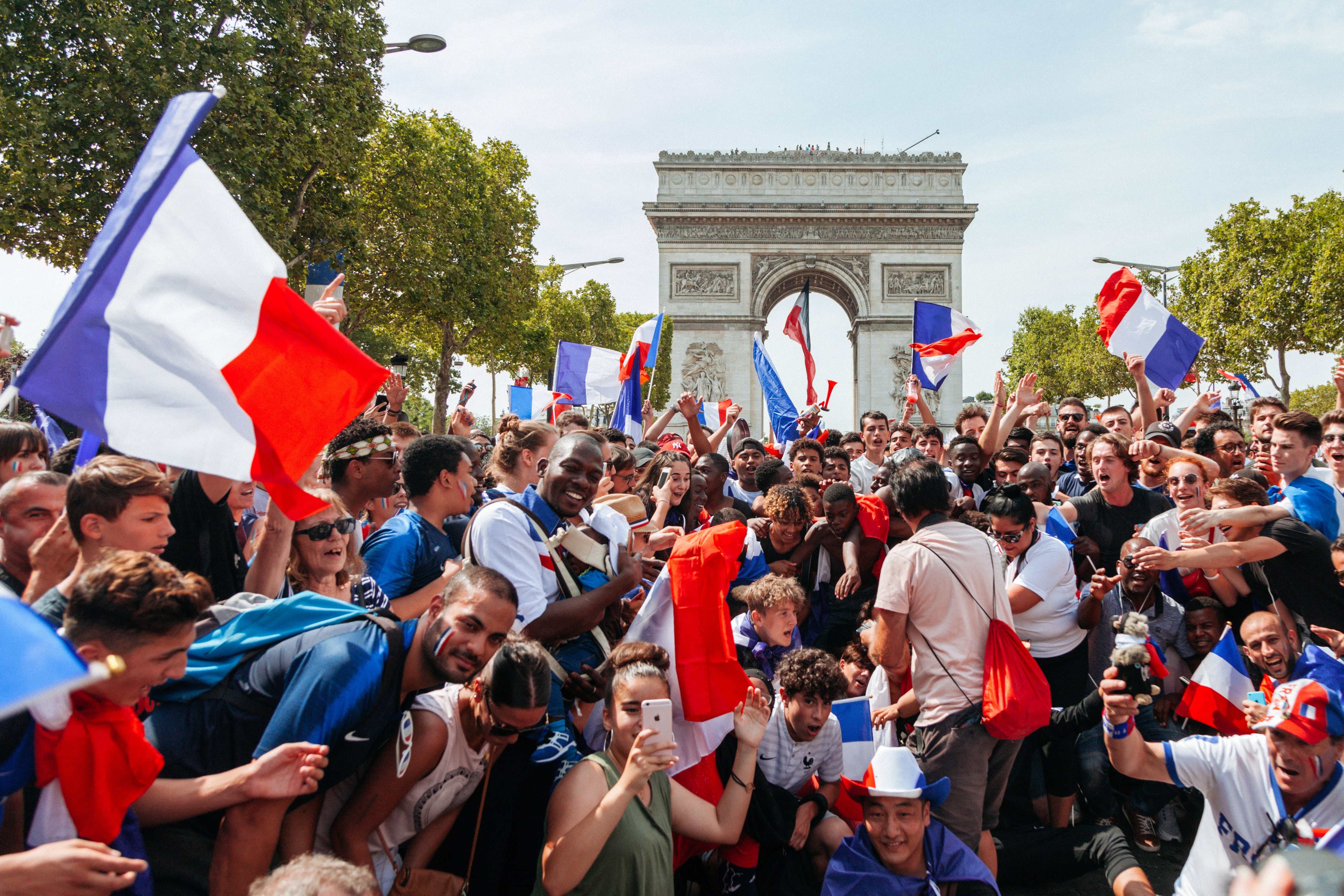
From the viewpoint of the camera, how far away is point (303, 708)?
82.3 inches

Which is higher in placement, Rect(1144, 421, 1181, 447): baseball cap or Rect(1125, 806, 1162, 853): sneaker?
Rect(1144, 421, 1181, 447): baseball cap

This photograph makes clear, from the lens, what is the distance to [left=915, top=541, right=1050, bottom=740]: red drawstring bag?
3164 millimetres

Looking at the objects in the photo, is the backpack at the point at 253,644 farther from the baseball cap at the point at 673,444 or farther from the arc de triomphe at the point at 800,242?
the arc de triomphe at the point at 800,242

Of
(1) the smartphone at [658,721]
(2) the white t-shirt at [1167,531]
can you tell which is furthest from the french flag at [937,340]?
(1) the smartphone at [658,721]

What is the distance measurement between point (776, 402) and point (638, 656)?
329 inches

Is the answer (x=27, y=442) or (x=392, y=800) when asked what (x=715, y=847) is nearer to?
(x=392, y=800)

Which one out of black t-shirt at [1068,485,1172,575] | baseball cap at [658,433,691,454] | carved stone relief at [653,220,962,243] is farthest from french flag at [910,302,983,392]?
carved stone relief at [653,220,962,243]

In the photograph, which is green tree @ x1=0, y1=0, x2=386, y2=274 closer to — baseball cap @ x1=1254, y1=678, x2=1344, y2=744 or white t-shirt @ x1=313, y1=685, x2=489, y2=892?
white t-shirt @ x1=313, y1=685, x2=489, y2=892

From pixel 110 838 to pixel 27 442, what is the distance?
8.07 feet

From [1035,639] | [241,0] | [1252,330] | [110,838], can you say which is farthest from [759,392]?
[110,838]

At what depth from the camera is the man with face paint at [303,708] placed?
209cm

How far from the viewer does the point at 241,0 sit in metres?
12.4

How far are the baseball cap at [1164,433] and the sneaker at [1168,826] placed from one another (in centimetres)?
240

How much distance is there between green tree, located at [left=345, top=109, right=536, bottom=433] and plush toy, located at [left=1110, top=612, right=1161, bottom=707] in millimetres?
17294
